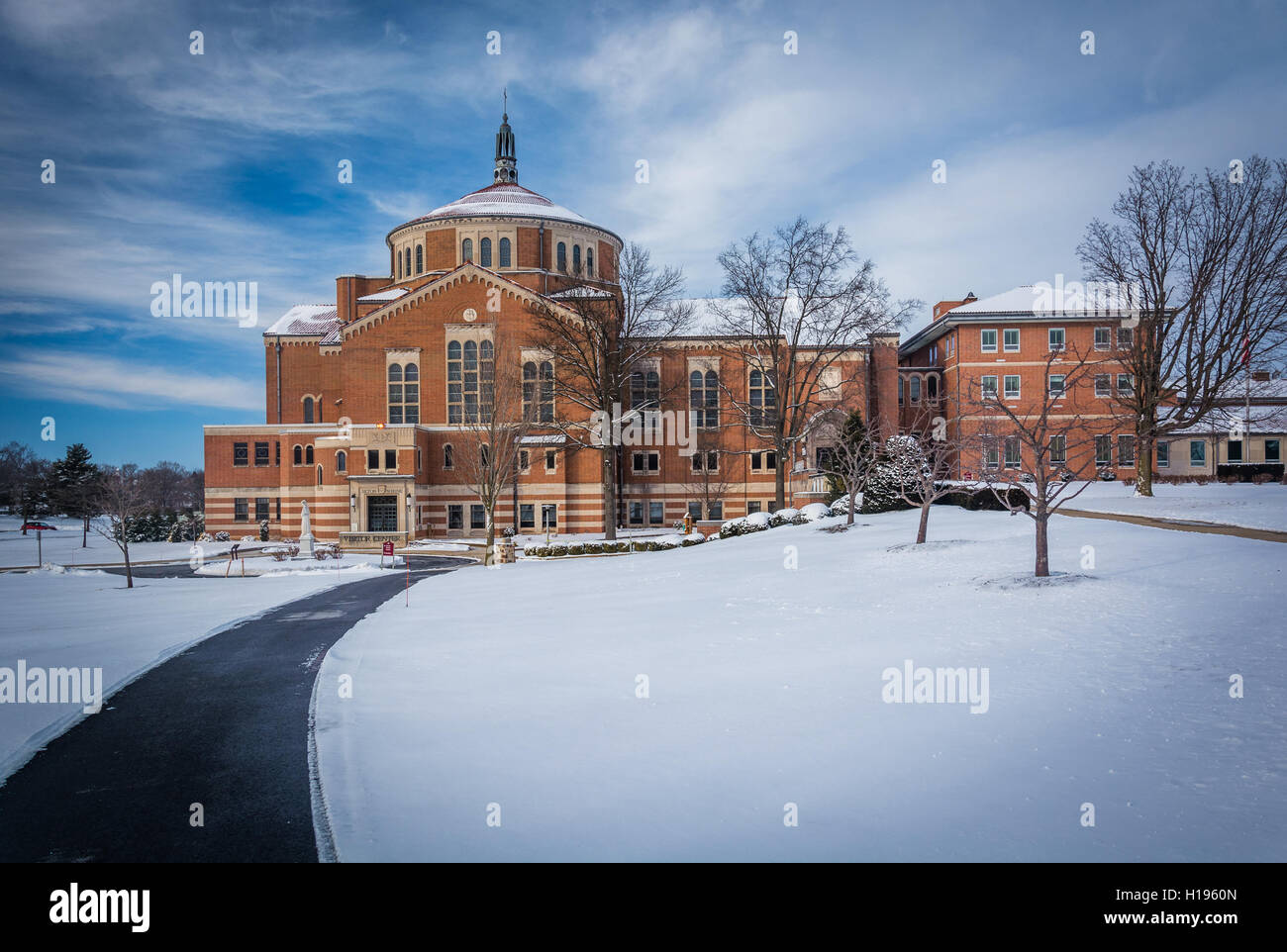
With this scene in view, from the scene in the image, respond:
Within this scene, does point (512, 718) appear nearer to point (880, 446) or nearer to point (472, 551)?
point (880, 446)

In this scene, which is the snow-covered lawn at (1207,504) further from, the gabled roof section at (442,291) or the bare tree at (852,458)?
the gabled roof section at (442,291)

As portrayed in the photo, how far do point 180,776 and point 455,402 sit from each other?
147 feet

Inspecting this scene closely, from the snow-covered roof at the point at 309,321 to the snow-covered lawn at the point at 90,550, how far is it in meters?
16.8

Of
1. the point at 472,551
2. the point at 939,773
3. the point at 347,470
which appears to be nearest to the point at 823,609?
the point at 939,773

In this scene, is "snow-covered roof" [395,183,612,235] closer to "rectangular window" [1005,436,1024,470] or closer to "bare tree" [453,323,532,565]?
"bare tree" [453,323,532,565]

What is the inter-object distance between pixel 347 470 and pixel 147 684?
1482 inches

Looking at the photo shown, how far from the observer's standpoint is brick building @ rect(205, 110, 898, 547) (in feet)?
161

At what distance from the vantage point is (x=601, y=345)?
43.2 metres

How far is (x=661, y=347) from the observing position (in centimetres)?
5388

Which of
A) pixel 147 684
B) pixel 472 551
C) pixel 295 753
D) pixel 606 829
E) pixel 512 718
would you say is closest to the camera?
pixel 606 829

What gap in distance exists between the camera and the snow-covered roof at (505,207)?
56.3 metres
